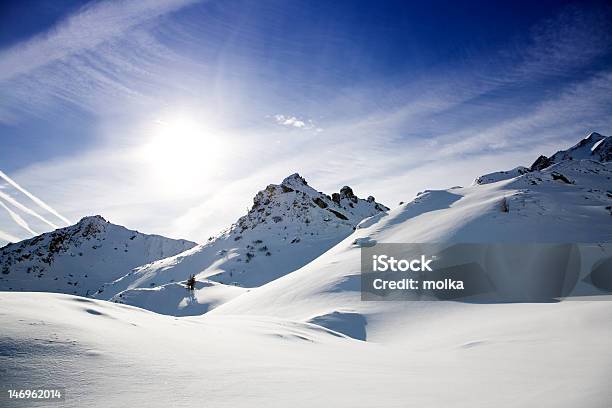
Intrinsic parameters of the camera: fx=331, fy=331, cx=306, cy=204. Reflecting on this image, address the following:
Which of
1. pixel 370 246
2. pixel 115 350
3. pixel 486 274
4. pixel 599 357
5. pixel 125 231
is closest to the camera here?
pixel 115 350

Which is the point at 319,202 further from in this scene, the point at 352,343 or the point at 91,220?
the point at 91,220

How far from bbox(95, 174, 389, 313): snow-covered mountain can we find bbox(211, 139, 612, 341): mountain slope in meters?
11.7

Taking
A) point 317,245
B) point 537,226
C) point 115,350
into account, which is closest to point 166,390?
point 115,350

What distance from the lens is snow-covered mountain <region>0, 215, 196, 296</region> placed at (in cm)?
5238

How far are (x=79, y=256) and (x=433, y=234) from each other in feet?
217

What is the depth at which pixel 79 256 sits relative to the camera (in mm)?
59906

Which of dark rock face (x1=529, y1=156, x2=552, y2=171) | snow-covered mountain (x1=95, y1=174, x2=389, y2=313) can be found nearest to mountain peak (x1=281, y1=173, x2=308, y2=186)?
snow-covered mountain (x1=95, y1=174, x2=389, y2=313)

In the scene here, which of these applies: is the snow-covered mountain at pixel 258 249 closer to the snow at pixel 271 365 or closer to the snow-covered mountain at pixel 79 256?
the snow at pixel 271 365

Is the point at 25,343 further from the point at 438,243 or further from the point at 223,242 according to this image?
the point at 223,242

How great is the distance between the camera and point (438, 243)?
12.4 m

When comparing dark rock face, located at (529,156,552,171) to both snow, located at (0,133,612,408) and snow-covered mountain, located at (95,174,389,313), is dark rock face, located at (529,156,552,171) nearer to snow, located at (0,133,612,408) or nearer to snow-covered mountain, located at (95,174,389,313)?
snow-covered mountain, located at (95,174,389,313)

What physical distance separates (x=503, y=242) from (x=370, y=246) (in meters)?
5.13

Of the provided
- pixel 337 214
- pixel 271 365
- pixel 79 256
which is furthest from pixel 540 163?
pixel 79 256

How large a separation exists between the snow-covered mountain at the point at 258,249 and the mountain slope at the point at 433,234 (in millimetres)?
11680
